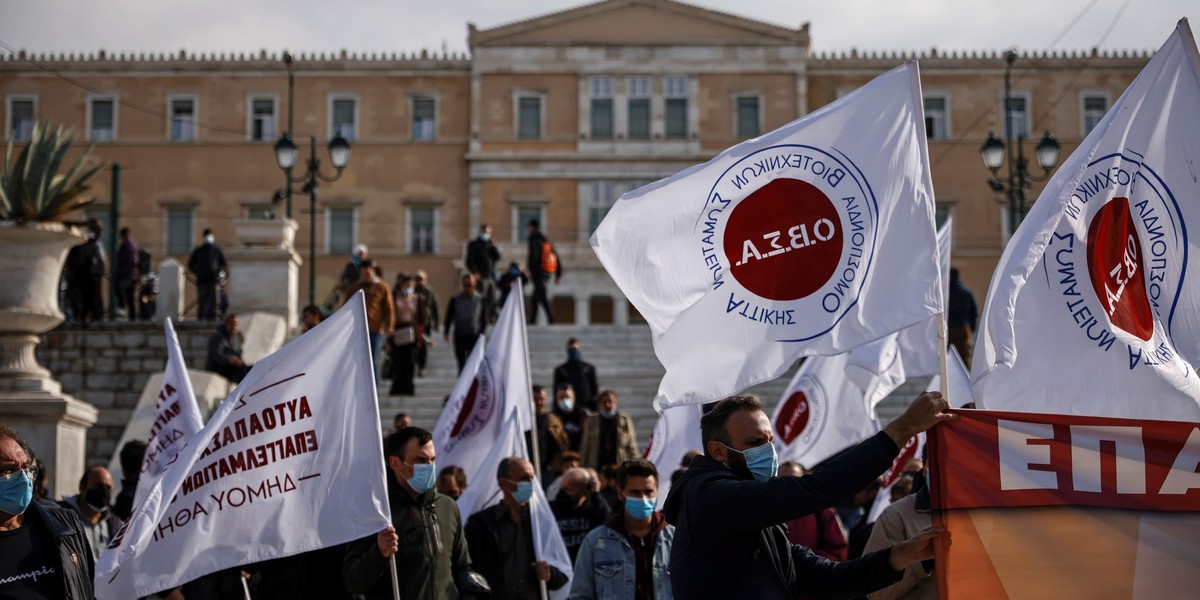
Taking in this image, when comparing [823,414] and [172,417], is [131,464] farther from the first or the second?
[823,414]

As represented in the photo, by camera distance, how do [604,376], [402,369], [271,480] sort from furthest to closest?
[604,376] → [402,369] → [271,480]

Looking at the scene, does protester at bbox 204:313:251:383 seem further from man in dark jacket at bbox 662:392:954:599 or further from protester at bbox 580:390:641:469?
man in dark jacket at bbox 662:392:954:599

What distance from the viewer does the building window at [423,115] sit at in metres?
51.8

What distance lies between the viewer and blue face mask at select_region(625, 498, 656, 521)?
757cm

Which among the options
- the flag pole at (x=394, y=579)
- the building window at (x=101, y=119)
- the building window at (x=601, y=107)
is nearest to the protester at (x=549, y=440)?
the flag pole at (x=394, y=579)

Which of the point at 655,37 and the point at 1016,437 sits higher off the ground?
the point at 655,37

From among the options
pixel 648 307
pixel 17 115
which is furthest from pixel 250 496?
pixel 17 115

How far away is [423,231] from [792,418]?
40.5m

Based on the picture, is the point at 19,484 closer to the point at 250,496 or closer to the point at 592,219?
the point at 250,496

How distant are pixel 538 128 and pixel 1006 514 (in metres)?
47.2

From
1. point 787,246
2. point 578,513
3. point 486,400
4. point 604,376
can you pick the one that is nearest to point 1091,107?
point 604,376

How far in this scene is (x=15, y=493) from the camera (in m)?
5.60

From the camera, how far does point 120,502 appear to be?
9.27m

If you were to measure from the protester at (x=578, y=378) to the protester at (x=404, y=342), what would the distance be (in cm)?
210
